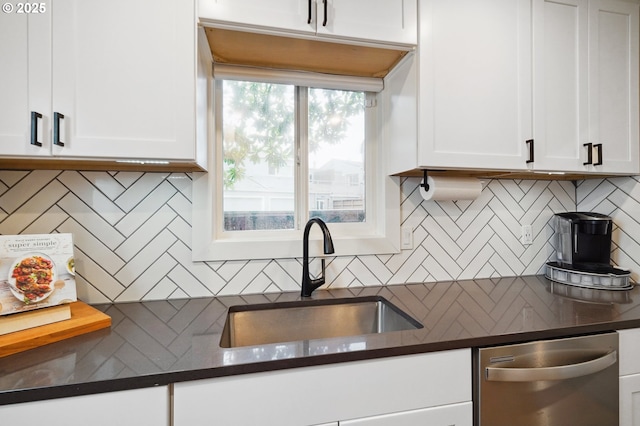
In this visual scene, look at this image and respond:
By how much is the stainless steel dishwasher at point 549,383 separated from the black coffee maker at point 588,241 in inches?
25.3

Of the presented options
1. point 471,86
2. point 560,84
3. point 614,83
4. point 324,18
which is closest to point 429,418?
point 471,86

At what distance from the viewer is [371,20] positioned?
117 cm

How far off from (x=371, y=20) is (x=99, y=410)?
57.5 inches

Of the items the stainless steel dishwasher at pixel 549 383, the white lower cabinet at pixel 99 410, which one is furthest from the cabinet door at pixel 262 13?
the stainless steel dishwasher at pixel 549 383

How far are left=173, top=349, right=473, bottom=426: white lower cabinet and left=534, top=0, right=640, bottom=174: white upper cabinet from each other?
102 cm

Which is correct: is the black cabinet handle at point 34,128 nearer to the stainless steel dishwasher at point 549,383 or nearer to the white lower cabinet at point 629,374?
the stainless steel dishwasher at point 549,383

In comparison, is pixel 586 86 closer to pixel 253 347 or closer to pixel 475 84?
pixel 475 84

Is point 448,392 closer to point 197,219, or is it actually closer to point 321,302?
point 321,302

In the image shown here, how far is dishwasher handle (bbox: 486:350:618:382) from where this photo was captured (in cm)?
90

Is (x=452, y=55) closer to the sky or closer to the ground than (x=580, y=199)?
closer to the sky

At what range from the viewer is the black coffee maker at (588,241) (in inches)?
58.8

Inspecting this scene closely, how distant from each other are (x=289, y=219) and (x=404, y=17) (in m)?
0.99

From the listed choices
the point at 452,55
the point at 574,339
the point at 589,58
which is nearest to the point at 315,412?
the point at 574,339

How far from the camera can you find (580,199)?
1.75 m
